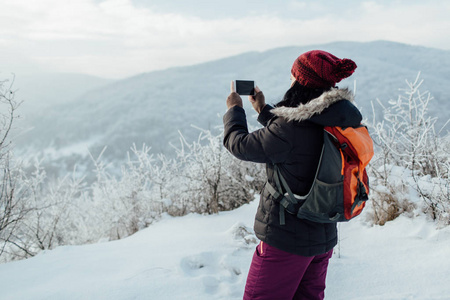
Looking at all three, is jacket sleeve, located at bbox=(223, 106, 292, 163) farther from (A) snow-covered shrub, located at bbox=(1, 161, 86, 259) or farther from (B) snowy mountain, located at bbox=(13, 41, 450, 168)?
(B) snowy mountain, located at bbox=(13, 41, 450, 168)

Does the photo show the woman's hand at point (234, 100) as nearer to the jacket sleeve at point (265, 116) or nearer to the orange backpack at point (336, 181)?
the jacket sleeve at point (265, 116)

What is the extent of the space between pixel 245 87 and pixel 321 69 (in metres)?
0.46

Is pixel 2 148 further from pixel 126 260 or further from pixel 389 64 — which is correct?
pixel 389 64

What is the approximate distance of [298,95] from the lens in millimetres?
1410

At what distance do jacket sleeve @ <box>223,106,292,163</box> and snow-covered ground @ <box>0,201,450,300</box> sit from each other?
4.18 feet

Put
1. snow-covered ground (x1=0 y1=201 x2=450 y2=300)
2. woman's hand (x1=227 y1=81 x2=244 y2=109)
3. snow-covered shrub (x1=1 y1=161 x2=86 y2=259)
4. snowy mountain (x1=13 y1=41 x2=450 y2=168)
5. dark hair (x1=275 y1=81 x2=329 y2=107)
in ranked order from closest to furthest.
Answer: dark hair (x1=275 y1=81 x2=329 y2=107), woman's hand (x1=227 y1=81 x2=244 y2=109), snow-covered ground (x1=0 y1=201 x2=450 y2=300), snow-covered shrub (x1=1 y1=161 x2=86 y2=259), snowy mountain (x1=13 y1=41 x2=450 y2=168)

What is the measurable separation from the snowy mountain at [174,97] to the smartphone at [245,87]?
59382 mm

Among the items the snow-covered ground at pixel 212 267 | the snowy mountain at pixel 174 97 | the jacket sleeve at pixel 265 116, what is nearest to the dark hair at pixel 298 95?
the jacket sleeve at pixel 265 116

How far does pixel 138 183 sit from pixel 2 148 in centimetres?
255

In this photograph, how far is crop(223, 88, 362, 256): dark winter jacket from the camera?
128 centimetres

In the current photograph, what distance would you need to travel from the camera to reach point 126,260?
2.81 metres

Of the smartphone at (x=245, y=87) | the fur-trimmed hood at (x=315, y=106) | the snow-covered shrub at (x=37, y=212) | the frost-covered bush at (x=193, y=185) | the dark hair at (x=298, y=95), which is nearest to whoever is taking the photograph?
the fur-trimmed hood at (x=315, y=106)

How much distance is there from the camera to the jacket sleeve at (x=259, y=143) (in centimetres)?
131

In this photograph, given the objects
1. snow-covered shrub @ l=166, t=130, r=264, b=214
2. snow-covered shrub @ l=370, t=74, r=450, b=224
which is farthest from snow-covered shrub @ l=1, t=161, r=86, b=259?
snow-covered shrub @ l=370, t=74, r=450, b=224
